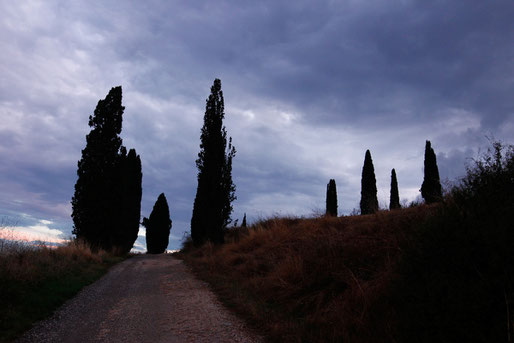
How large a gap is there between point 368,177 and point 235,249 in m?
25.7

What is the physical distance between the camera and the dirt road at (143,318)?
536cm

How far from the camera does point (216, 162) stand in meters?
22.3

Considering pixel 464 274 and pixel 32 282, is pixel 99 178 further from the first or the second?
pixel 464 274

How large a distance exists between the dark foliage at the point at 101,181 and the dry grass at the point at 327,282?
14.2 meters

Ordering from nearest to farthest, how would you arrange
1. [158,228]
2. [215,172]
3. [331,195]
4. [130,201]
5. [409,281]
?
[409,281], [215,172], [130,201], [158,228], [331,195]

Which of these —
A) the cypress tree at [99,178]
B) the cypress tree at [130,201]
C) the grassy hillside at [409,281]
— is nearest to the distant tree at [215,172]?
the cypress tree at [99,178]

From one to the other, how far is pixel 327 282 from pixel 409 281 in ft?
10.8

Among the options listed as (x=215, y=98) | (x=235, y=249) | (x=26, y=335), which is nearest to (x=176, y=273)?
(x=235, y=249)

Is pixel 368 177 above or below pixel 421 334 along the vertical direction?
above

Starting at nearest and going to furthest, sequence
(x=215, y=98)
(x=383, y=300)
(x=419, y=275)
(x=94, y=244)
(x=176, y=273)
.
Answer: (x=419, y=275)
(x=383, y=300)
(x=176, y=273)
(x=94, y=244)
(x=215, y=98)

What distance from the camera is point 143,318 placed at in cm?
638

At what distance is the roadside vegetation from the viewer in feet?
20.2

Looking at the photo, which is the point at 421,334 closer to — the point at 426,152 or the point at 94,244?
the point at 94,244

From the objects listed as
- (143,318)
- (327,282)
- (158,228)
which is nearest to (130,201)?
(158,228)
